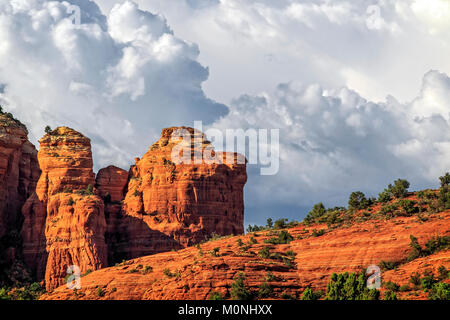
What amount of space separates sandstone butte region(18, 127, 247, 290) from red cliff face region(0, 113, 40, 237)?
11.4 feet

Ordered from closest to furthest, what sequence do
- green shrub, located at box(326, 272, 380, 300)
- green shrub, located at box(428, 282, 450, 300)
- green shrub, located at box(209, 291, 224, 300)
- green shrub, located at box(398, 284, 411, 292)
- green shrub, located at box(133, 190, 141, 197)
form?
green shrub, located at box(428, 282, 450, 300) < green shrub, located at box(326, 272, 380, 300) < green shrub, located at box(209, 291, 224, 300) < green shrub, located at box(398, 284, 411, 292) < green shrub, located at box(133, 190, 141, 197)

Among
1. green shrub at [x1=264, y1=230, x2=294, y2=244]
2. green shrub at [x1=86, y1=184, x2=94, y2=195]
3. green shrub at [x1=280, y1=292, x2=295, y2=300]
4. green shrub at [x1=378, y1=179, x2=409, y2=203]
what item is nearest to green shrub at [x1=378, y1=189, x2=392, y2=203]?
green shrub at [x1=378, y1=179, x2=409, y2=203]

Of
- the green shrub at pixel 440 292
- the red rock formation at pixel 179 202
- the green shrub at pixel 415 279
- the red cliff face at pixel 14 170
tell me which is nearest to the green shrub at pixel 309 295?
the green shrub at pixel 415 279

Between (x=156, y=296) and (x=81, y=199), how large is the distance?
29.9 m

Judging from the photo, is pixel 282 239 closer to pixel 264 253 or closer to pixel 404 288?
pixel 264 253

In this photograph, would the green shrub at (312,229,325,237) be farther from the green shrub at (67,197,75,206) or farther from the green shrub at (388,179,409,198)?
the green shrub at (67,197,75,206)

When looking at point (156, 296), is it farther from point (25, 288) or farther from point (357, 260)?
point (25, 288)

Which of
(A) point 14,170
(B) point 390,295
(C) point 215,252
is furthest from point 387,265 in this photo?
(A) point 14,170

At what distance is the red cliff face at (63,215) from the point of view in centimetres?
10181

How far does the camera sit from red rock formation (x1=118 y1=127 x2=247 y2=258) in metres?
112

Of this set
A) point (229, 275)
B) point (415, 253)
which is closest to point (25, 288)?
point (229, 275)

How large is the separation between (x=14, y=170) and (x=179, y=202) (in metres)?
23.9
